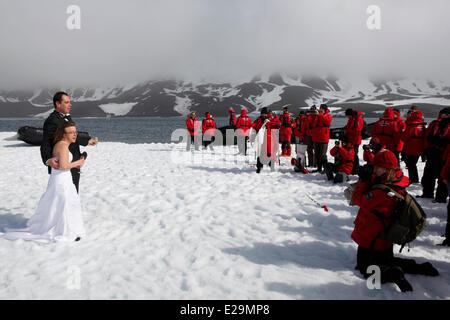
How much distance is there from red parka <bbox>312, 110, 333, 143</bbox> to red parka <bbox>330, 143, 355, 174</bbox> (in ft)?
3.83

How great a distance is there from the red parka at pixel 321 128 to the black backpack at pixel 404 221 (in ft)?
22.0

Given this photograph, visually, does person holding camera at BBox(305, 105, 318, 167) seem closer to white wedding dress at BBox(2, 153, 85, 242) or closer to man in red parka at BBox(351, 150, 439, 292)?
man in red parka at BBox(351, 150, 439, 292)

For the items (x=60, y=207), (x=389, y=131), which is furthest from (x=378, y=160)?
(x=389, y=131)

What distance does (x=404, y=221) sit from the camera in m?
3.15

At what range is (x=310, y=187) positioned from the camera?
323 inches

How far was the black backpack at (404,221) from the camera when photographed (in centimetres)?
314

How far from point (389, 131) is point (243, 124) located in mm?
8176

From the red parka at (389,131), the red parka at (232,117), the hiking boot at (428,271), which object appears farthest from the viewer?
the red parka at (232,117)

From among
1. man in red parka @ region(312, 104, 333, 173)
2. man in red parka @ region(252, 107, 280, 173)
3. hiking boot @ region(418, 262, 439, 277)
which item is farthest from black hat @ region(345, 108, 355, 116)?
hiking boot @ region(418, 262, 439, 277)

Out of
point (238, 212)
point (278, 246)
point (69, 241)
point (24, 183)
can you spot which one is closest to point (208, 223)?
point (238, 212)

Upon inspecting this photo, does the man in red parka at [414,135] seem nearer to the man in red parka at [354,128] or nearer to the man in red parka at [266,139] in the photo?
the man in red parka at [354,128]

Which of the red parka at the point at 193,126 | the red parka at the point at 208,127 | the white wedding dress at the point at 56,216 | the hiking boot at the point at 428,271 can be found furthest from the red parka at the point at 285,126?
the white wedding dress at the point at 56,216

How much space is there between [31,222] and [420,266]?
19.3ft

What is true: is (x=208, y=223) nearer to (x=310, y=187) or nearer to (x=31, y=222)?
(x=31, y=222)
